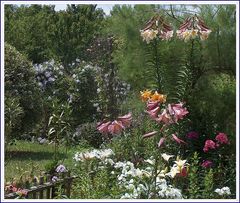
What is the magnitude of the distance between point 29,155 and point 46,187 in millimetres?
4426

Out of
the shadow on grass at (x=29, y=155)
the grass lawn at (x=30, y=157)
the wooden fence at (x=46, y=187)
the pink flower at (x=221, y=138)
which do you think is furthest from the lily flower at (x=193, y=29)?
the shadow on grass at (x=29, y=155)

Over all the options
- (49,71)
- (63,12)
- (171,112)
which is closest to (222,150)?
(171,112)

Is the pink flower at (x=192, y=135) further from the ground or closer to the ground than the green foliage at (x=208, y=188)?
further from the ground

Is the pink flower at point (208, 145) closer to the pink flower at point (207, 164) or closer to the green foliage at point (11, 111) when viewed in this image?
the pink flower at point (207, 164)

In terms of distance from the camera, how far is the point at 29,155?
9898 millimetres

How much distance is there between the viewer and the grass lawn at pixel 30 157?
7890 millimetres

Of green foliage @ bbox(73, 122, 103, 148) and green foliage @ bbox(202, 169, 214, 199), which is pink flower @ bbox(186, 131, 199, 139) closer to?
green foliage @ bbox(202, 169, 214, 199)

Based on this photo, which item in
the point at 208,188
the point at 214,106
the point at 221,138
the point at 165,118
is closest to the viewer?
the point at 165,118

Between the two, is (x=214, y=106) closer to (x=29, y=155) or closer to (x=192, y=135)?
(x=192, y=135)

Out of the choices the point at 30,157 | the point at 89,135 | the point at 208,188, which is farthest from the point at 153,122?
the point at 89,135

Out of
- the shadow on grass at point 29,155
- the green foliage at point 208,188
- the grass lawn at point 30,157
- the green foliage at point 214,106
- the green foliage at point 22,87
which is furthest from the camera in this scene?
the green foliage at point 22,87

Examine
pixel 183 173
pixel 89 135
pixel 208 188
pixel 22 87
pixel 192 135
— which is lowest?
pixel 208 188

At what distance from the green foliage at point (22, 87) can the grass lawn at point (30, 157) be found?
493mm

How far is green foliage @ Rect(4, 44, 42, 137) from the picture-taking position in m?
9.74
